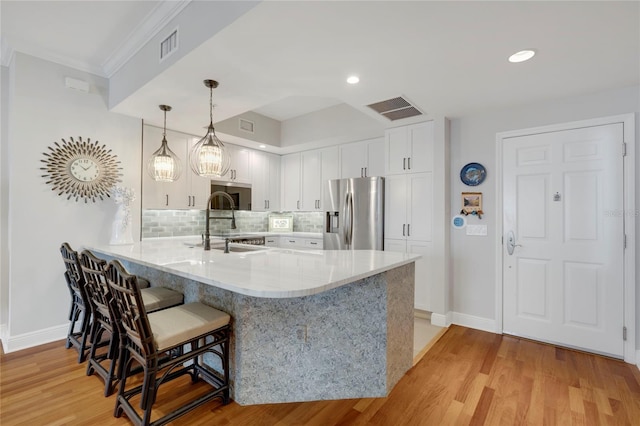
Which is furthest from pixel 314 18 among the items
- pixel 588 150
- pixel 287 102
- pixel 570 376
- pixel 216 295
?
pixel 570 376

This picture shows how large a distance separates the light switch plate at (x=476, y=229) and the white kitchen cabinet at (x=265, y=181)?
328 cm

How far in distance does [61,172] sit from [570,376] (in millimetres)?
5003

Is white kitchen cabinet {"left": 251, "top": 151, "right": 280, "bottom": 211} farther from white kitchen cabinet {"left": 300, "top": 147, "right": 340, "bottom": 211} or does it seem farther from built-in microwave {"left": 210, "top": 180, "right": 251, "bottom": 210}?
white kitchen cabinet {"left": 300, "top": 147, "right": 340, "bottom": 211}

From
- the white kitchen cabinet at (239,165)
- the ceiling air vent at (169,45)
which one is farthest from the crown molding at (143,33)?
the white kitchen cabinet at (239,165)

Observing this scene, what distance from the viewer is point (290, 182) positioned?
5.46 metres

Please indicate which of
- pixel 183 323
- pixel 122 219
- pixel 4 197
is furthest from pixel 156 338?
pixel 4 197

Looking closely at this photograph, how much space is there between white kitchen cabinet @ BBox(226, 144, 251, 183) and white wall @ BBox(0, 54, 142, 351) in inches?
70.0

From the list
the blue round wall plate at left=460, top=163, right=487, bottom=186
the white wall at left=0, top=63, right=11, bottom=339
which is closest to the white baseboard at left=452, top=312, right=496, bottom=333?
the blue round wall plate at left=460, top=163, right=487, bottom=186

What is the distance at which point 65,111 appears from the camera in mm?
3084

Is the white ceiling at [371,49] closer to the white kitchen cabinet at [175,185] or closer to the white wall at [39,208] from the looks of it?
the white wall at [39,208]

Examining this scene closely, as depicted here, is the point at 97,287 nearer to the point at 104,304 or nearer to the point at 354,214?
the point at 104,304

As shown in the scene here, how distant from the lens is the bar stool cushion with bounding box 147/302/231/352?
1.64 metres

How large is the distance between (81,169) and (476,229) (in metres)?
4.39

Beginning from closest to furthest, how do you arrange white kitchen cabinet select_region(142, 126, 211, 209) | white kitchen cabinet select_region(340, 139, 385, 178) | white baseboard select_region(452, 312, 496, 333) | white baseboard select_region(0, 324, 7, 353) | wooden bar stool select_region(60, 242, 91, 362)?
wooden bar stool select_region(60, 242, 91, 362) → white baseboard select_region(0, 324, 7, 353) → white baseboard select_region(452, 312, 496, 333) → white kitchen cabinet select_region(142, 126, 211, 209) → white kitchen cabinet select_region(340, 139, 385, 178)
